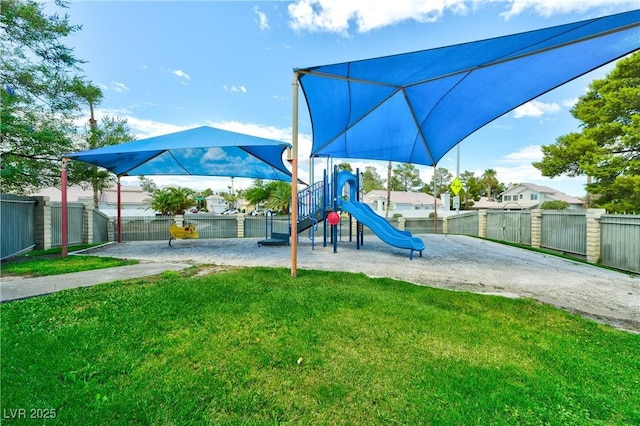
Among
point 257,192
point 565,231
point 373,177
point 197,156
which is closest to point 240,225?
point 197,156

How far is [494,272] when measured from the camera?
6.21 m

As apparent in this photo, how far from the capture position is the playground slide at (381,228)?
803 cm

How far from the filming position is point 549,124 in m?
19.0

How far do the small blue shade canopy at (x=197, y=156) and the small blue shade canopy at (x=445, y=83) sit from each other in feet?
6.46

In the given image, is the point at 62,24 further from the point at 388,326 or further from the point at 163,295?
the point at 388,326

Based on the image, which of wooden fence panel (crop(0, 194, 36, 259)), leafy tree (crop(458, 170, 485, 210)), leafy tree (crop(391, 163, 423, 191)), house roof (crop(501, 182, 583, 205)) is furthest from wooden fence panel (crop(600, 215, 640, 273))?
leafy tree (crop(391, 163, 423, 191))

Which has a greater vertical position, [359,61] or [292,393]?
[359,61]

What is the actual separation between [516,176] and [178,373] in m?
66.0

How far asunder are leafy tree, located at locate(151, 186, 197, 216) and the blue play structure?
12.1m

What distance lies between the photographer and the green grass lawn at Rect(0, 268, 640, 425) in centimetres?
184

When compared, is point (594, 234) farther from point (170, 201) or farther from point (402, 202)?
point (402, 202)

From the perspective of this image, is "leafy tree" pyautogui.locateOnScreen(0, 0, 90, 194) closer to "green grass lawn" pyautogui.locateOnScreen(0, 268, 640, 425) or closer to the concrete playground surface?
the concrete playground surface

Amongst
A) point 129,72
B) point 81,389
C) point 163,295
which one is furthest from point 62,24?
point 81,389

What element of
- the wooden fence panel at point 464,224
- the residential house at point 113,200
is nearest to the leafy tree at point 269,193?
the wooden fence panel at point 464,224
